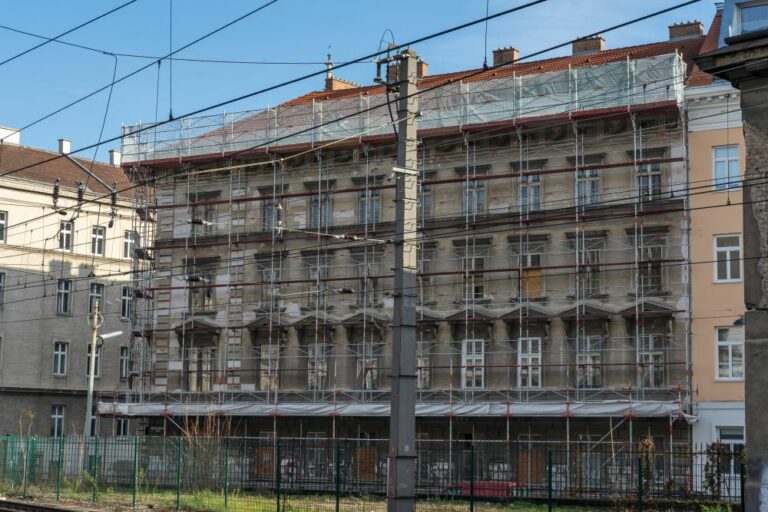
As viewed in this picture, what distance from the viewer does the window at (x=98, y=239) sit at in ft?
221

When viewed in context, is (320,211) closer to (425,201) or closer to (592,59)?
(425,201)

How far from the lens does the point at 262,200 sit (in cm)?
5153

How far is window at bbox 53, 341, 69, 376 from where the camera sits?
6444 centimetres

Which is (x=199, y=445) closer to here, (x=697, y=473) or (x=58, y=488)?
(x=58, y=488)

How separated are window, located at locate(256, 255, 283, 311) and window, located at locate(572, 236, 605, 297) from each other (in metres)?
12.5

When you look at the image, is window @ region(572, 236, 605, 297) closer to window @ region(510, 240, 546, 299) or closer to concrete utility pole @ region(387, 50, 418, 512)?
window @ region(510, 240, 546, 299)

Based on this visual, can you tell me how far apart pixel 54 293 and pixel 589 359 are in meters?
32.3

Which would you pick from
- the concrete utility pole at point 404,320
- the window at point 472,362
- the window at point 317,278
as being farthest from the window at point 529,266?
the concrete utility pole at point 404,320

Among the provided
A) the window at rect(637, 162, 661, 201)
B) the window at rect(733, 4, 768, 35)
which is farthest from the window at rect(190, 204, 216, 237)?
the window at rect(733, 4, 768, 35)

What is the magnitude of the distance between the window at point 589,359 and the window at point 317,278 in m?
10.9

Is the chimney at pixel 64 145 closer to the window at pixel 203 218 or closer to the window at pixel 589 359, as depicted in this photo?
the window at pixel 203 218

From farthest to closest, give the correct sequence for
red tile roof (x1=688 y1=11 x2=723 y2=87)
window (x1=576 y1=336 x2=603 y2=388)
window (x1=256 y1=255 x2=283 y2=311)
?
1. window (x1=256 y1=255 x2=283 y2=311)
2. red tile roof (x1=688 y1=11 x2=723 y2=87)
3. window (x1=576 y1=336 x2=603 y2=388)

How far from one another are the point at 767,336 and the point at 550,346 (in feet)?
84.5

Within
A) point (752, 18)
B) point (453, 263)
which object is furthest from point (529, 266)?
point (752, 18)
